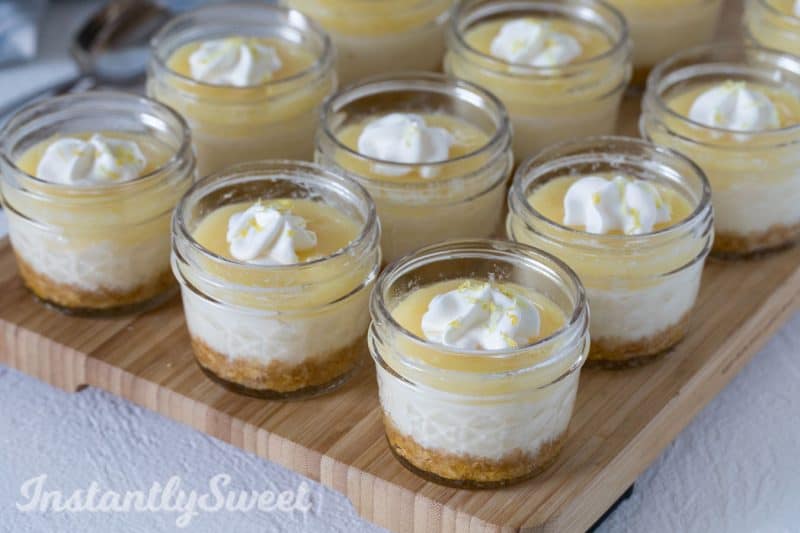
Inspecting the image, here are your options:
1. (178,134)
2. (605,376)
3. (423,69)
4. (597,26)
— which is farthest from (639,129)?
(178,134)

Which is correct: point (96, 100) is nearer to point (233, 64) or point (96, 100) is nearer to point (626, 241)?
point (233, 64)

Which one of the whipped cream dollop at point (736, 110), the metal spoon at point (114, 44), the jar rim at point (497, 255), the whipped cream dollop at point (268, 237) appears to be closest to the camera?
the jar rim at point (497, 255)

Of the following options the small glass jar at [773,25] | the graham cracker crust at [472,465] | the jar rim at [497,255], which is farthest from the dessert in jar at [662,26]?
the graham cracker crust at [472,465]

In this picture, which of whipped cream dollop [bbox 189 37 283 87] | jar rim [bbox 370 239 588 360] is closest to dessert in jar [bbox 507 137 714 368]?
jar rim [bbox 370 239 588 360]

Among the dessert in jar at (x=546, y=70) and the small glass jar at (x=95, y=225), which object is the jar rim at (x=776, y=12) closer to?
the dessert in jar at (x=546, y=70)

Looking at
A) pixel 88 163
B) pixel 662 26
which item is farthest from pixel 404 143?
pixel 662 26

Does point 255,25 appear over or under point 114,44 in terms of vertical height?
over
